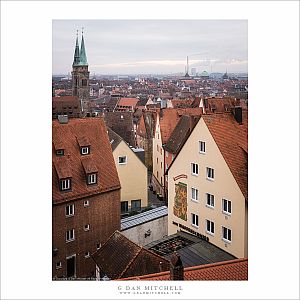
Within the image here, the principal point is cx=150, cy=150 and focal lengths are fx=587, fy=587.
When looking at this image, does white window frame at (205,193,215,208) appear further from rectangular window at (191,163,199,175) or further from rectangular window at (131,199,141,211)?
rectangular window at (131,199,141,211)

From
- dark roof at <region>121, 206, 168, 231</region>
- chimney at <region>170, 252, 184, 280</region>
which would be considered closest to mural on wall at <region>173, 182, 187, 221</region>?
dark roof at <region>121, 206, 168, 231</region>

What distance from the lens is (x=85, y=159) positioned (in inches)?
211

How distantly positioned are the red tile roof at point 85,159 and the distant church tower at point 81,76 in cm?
20

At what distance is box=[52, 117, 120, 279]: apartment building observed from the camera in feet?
16.8

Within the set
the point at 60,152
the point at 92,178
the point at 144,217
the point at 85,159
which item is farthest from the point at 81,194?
the point at 144,217

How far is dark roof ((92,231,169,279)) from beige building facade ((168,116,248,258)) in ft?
1.35

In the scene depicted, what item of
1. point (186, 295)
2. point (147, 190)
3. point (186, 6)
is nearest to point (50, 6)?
point (186, 6)

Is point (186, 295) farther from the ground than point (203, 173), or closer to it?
closer to it

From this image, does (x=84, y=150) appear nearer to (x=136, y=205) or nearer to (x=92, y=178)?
(x=92, y=178)

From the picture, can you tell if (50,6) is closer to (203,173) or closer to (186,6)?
(186,6)

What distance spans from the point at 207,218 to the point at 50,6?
2.34 meters

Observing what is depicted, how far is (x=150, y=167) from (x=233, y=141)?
0.83 metres

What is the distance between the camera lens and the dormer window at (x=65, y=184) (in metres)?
5.14
